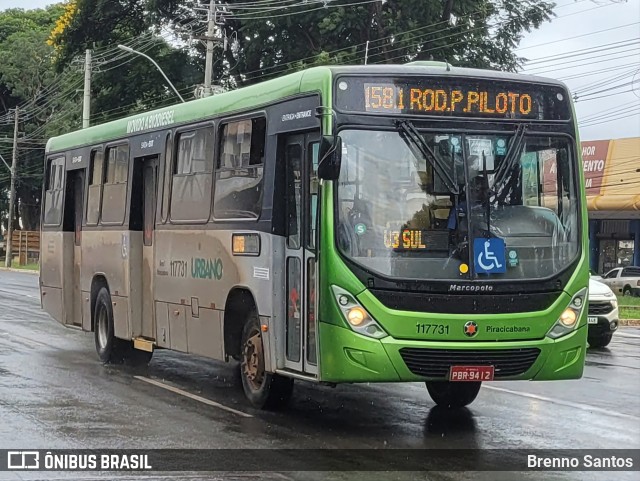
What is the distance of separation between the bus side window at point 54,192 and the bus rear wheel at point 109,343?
2.30 m

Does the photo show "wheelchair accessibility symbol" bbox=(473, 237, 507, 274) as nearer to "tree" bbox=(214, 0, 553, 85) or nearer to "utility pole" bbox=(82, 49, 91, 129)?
"tree" bbox=(214, 0, 553, 85)

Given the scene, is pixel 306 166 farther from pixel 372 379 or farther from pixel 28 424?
pixel 28 424

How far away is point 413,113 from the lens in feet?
31.8

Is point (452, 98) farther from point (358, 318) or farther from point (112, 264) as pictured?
point (112, 264)

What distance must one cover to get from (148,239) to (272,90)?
12.9 ft

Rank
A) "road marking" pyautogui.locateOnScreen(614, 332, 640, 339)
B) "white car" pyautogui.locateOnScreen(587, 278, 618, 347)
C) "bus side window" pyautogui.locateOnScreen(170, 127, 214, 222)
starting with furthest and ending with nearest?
"road marking" pyautogui.locateOnScreen(614, 332, 640, 339)
"white car" pyautogui.locateOnScreen(587, 278, 618, 347)
"bus side window" pyautogui.locateOnScreen(170, 127, 214, 222)

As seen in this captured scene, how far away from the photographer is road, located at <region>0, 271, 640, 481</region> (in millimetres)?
9172

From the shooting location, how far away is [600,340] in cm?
1994

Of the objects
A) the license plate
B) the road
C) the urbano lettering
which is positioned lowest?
the road

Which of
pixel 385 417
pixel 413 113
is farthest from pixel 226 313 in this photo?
pixel 413 113

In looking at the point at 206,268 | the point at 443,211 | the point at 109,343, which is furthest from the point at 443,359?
the point at 109,343

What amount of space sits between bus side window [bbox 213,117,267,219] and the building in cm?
3222

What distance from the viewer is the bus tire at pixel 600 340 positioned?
1978 centimetres

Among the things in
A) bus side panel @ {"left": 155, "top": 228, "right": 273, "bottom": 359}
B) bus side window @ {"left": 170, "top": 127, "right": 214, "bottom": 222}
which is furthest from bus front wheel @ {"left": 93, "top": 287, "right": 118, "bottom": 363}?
bus side window @ {"left": 170, "top": 127, "right": 214, "bottom": 222}
